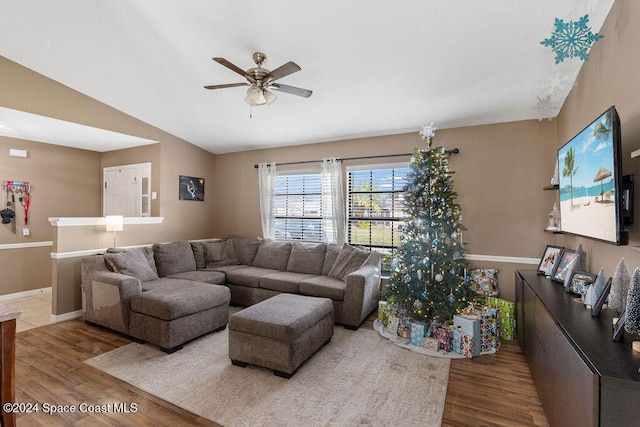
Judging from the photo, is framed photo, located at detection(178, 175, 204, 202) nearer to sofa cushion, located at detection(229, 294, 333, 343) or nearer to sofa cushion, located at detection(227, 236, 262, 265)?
sofa cushion, located at detection(227, 236, 262, 265)

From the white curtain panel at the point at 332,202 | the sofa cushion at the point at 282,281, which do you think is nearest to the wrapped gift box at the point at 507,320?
the white curtain panel at the point at 332,202

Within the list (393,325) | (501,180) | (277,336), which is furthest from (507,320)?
(277,336)

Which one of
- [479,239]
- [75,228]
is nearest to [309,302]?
[479,239]

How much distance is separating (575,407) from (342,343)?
216 cm

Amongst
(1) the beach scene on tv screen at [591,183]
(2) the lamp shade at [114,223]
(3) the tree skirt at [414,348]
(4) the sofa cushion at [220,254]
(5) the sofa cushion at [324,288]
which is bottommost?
(3) the tree skirt at [414,348]

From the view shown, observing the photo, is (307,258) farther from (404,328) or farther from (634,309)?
(634,309)

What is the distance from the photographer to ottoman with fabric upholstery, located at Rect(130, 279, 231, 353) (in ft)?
9.73

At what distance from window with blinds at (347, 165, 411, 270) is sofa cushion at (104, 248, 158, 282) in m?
2.94

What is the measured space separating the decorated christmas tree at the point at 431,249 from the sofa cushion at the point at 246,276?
1977 mm

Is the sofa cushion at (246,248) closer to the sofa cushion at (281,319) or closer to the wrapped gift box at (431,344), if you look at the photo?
the sofa cushion at (281,319)

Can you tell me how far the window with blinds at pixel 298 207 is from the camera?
5.09 m

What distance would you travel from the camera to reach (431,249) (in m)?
3.24

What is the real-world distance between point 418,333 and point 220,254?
3.41 m

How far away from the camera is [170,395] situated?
2.28m
